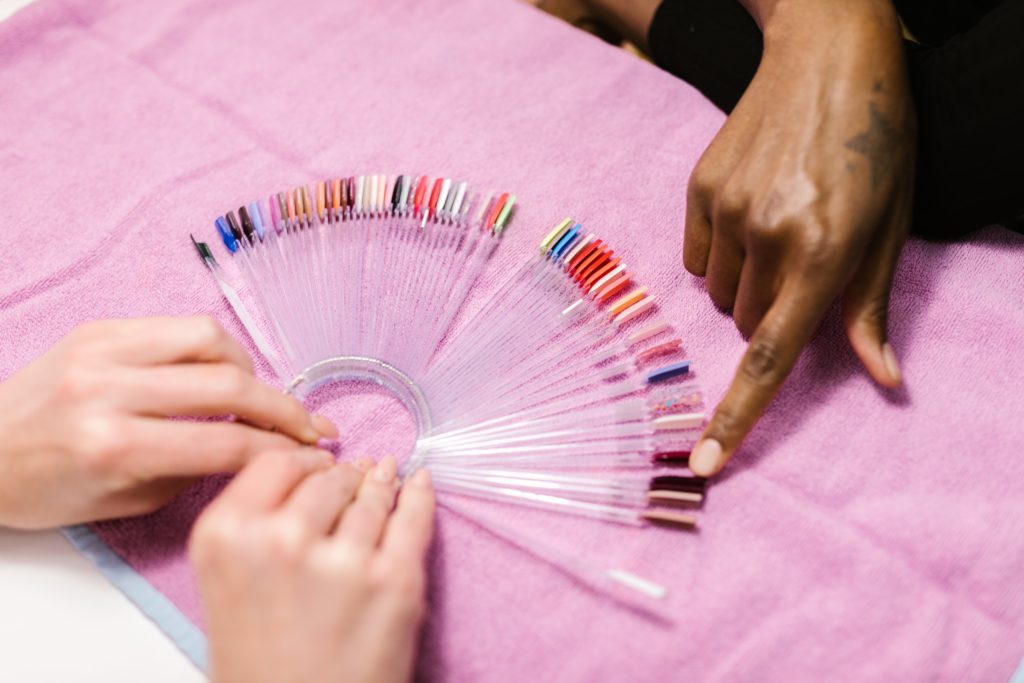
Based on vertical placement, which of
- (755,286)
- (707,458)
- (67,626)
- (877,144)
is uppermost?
(877,144)

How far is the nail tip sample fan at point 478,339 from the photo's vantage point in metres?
0.87

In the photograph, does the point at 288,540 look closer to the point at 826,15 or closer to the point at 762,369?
the point at 762,369

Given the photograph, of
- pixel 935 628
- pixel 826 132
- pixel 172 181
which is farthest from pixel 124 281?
pixel 935 628

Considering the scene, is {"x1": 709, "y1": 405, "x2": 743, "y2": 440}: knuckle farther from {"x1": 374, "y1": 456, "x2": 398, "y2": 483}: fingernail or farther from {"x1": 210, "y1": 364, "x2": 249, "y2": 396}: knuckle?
{"x1": 210, "y1": 364, "x2": 249, "y2": 396}: knuckle

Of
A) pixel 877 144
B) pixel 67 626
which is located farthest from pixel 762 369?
pixel 67 626

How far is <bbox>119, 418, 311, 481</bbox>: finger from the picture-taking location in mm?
733

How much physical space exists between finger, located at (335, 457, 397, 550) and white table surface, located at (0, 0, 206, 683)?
10.0 inches

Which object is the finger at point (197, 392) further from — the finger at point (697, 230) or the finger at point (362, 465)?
the finger at point (697, 230)

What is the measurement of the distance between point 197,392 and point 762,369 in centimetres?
55

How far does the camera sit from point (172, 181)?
3.69 feet

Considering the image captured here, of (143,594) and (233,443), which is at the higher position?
(233,443)

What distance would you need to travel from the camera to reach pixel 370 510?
0.74 m

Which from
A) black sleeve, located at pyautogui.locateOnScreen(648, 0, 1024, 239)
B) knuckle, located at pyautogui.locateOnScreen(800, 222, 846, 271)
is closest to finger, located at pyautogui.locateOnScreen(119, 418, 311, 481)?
knuckle, located at pyautogui.locateOnScreen(800, 222, 846, 271)

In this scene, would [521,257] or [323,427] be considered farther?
[521,257]
